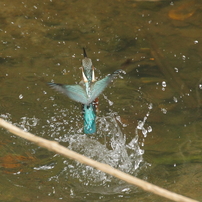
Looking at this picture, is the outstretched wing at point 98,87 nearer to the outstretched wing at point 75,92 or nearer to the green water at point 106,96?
the outstretched wing at point 75,92

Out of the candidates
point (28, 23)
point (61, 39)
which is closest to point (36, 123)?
point (61, 39)

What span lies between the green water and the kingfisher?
243mm

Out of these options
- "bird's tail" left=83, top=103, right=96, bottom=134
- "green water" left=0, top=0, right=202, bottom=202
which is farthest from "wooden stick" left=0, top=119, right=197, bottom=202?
"bird's tail" left=83, top=103, right=96, bottom=134

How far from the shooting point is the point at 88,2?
4762mm

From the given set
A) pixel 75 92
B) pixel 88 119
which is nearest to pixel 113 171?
pixel 75 92

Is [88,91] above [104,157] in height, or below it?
above

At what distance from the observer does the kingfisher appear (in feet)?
9.04

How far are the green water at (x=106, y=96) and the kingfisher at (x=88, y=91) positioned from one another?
24 centimetres

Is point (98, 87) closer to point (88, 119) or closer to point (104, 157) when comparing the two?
point (88, 119)

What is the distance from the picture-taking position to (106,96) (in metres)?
3.52

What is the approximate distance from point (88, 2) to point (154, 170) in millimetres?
2607

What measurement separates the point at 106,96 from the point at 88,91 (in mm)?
709

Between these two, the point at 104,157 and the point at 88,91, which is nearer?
the point at 88,91

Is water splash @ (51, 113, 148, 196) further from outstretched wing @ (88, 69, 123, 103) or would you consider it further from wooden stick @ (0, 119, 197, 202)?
wooden stick @ (0, 119, 197, 202)
